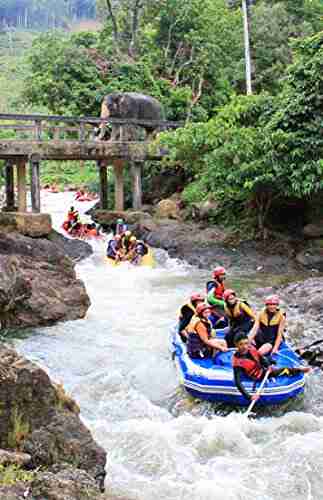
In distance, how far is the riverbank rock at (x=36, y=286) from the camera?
9617 mm

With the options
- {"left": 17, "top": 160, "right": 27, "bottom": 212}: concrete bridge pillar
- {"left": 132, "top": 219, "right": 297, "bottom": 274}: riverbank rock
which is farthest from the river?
{"left": 17, "top": 160, "right": 27, "bottom": 212}: concrete bridge pillar

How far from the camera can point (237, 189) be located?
16.7 meters

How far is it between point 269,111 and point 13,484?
15.2 m

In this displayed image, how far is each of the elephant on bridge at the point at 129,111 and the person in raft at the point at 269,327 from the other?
13.9m

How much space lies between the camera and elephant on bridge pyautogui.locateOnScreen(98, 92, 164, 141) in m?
21.2

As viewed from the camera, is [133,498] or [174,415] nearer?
[133,498]

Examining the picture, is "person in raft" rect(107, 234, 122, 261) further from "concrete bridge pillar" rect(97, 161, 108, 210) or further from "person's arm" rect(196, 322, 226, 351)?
"person's arm" rect(196, 322, 226, 351)

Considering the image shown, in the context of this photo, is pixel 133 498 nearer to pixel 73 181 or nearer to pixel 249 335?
pixel 249 335

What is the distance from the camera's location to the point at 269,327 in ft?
25.8

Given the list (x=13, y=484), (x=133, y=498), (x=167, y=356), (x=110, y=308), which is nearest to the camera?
(x=13, y=484)

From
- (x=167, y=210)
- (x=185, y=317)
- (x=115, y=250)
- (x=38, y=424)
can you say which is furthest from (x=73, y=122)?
(x=38, y=424)

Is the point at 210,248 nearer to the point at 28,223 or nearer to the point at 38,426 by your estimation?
the point at 28,223

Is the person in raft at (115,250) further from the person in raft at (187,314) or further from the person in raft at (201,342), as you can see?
the person in raft at (201,342)

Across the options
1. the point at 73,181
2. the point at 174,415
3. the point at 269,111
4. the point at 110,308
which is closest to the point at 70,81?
the point at 73,181
